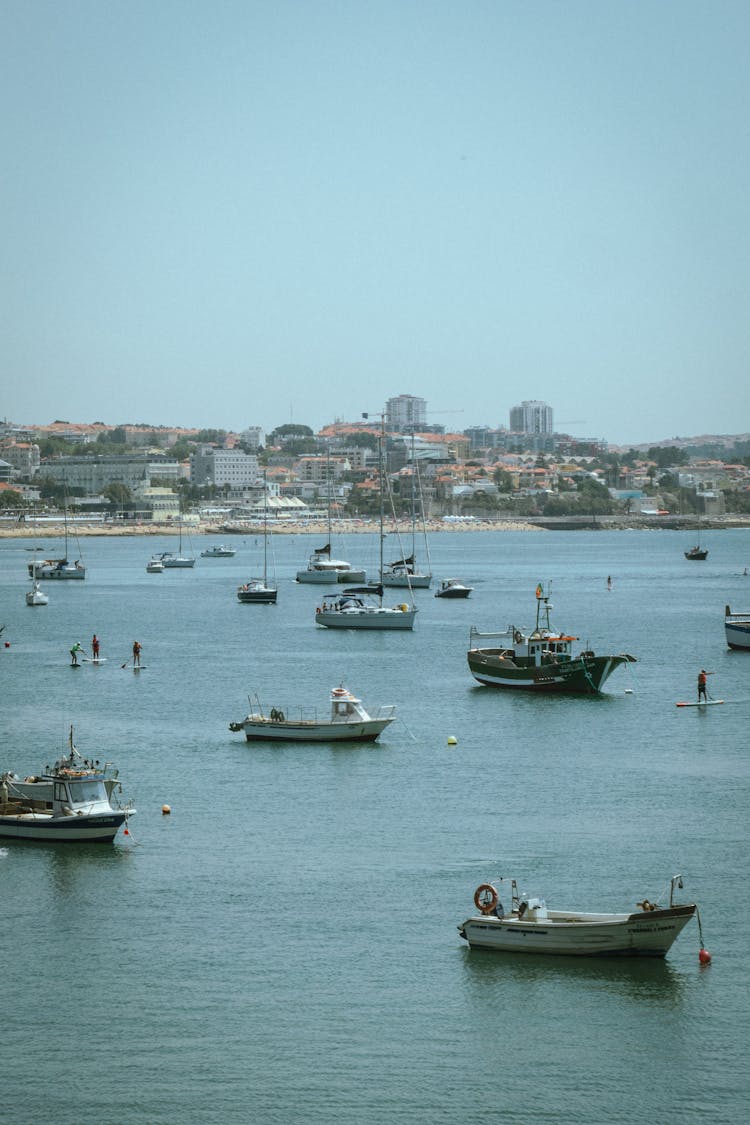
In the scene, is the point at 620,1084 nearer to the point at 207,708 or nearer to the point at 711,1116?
the point at 711,1116

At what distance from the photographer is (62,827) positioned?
30328 mm

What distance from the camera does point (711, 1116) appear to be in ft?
63.9

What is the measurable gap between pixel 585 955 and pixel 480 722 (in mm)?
22134

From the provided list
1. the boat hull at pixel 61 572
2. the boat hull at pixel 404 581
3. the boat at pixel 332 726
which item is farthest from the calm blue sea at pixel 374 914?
the boat hull at pixel 61 572

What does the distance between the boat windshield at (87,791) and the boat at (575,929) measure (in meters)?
9.08

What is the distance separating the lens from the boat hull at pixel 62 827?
3027cm

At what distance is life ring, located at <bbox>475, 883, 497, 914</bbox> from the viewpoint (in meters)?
24.9

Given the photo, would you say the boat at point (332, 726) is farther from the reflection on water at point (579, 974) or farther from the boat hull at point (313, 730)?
the reflection on water at point (579, 974)

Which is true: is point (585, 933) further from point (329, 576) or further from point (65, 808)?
point (329, 576)

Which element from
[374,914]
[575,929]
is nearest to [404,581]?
[374,914]

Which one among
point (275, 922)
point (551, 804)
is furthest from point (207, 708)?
point (275, 922)

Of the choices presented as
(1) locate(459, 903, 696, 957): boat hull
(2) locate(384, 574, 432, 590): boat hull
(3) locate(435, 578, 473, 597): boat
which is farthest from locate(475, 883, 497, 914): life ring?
(2) locate(384, 574, 432, 590): boat hull

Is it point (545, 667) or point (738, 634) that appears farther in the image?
point (738, 634)

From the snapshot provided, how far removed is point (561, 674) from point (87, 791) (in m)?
22.9
